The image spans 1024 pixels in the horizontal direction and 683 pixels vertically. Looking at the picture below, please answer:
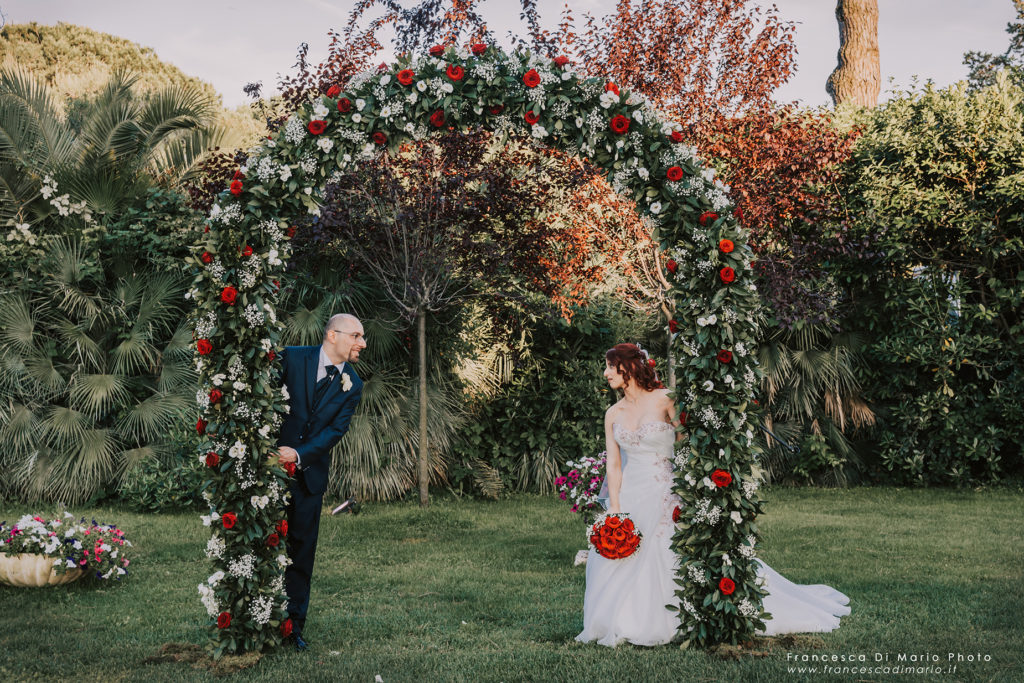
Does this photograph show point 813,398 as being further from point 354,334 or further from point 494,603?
point 354,334

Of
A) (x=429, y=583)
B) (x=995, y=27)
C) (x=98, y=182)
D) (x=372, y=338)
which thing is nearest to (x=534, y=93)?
(x=429, y=583)

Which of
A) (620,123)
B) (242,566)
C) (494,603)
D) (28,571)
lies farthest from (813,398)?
(28,571)

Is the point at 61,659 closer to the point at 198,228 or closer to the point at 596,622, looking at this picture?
the point at 596,622

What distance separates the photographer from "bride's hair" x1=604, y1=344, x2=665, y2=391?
604 cm

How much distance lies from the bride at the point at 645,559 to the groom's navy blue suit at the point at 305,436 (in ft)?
6.01

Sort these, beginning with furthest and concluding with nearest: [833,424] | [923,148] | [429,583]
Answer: [833,424]
[923,148]
[429,583]


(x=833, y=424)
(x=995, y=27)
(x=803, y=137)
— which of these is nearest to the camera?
(x=803, y=137)

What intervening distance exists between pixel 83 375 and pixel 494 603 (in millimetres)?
6841

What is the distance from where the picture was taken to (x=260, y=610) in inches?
202

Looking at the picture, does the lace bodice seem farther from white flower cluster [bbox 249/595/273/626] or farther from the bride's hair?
white flower cluster [bbox 249/595/273/626]

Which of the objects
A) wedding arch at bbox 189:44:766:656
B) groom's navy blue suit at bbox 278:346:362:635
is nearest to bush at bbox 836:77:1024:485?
wedding arch at bbox 189:44:766:656

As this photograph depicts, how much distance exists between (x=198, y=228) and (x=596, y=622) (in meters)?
7.63

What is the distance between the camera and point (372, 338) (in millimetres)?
11203

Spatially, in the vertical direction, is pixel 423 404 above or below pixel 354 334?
below
